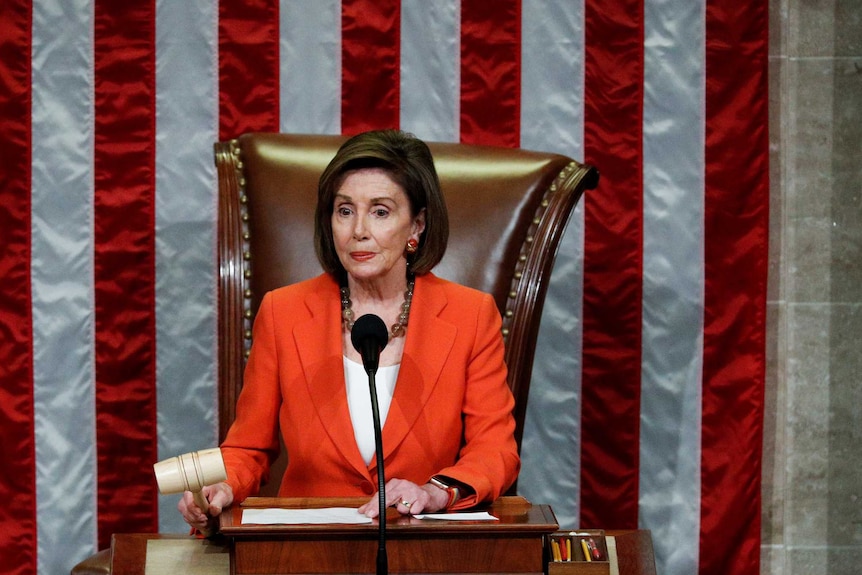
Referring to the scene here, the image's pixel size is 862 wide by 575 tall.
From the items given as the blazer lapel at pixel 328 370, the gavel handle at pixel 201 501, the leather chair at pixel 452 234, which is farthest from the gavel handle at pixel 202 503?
the leather chair at pixel 452 234

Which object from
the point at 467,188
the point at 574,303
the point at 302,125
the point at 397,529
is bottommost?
the point at 397,529

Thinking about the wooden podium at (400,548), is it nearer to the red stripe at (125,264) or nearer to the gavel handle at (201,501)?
the gavel handle at (201,501)

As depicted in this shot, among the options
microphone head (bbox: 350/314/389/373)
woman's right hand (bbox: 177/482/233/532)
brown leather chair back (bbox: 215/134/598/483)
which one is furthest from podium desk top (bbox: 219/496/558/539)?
brown leather chair back (bbox: 215/134/598/483)

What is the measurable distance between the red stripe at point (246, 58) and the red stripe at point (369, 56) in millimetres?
202

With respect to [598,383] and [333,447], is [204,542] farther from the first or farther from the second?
[598,383]

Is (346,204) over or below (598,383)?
over

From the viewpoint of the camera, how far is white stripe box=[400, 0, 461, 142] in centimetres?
325

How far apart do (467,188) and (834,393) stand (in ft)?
4.62

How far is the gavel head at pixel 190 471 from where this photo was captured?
5.34 feet

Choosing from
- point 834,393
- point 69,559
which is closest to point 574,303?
point 834,393

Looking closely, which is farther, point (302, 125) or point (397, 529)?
point (302, 125)

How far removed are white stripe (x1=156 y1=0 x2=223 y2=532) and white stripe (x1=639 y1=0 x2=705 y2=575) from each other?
1.27 metres

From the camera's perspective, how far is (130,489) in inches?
128

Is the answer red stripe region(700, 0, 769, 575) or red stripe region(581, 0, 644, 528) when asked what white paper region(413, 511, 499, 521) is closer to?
red stripe region(581, 0, 644, 528)
